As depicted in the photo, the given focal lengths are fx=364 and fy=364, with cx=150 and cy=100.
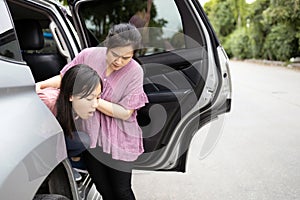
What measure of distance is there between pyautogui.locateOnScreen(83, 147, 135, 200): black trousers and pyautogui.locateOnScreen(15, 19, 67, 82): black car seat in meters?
1.57

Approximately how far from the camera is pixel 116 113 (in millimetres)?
1914

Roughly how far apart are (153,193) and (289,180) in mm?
1412

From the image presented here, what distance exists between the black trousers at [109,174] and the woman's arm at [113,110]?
0.24 metres

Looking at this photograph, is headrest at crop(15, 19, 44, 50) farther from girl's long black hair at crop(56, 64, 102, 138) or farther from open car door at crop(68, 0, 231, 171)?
girl's long black hair at crop(56, 64, 102, 138)

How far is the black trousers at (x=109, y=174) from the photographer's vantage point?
2027mm

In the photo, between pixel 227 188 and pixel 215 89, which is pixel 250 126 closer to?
pixel 227 188

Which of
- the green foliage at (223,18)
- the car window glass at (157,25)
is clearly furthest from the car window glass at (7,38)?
the green foliage at (223,18)

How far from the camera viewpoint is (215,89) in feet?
8.19

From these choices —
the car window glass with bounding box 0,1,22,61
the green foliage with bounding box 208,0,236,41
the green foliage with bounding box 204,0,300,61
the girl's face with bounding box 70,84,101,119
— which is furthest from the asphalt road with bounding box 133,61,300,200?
the green foliage with bounding box 208,0,236,41

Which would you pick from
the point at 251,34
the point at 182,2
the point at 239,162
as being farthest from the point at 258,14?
the point at 182,2

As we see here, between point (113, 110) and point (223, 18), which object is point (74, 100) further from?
point (223, 18)

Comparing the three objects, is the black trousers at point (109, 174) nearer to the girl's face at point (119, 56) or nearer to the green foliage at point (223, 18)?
the girl's face at point (119, 56)

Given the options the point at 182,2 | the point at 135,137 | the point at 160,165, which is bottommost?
the point at 160,165

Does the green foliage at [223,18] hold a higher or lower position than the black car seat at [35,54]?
lower
